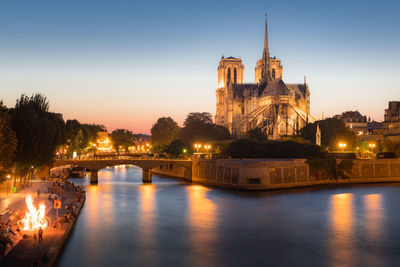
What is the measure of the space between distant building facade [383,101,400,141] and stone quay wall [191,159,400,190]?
22651mm

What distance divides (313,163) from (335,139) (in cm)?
3373

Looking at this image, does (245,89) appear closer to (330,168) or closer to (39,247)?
(330,168)

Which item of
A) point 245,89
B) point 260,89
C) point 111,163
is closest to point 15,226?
point 111,163

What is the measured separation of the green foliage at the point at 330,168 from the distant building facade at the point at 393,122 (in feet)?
94.6

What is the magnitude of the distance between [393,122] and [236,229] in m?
75.1

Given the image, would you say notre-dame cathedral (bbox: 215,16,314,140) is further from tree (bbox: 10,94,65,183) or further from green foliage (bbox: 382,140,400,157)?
tree (bbox: 10,94,65,183)

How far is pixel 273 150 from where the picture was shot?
279 ft

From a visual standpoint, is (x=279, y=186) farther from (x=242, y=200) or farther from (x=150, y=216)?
(x=150, y=216)

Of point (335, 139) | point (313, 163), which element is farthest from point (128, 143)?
point (313, 163)

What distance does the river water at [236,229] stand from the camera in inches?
1227

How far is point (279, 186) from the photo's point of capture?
67750 millimetres

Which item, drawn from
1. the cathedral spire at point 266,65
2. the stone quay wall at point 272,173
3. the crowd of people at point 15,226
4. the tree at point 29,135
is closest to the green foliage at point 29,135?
the tree at point 29,135

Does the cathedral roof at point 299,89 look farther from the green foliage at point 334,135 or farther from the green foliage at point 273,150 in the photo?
the green foliage at point 273,150

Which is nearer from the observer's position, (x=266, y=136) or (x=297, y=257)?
(x=297, y=257)
